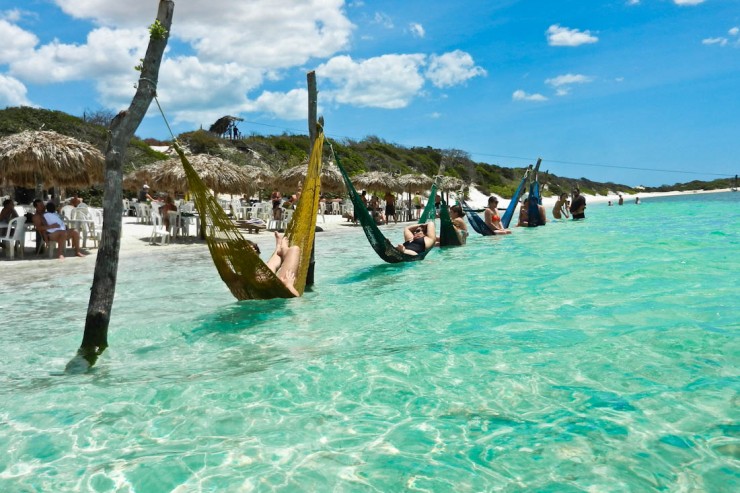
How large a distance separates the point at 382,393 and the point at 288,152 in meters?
32.4

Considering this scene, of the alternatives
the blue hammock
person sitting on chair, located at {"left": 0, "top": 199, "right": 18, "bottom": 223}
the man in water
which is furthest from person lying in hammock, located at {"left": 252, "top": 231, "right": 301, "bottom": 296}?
the man in water

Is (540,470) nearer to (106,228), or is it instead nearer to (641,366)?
(641,366)

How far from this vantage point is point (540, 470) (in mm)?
2082

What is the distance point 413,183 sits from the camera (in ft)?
69.5

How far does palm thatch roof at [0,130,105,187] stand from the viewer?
8.48 metres

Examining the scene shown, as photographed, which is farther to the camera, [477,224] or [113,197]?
[477,224]

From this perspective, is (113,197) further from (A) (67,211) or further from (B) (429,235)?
(A) (67,211)

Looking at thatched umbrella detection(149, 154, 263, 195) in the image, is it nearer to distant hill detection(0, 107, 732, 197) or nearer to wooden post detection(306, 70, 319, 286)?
distant hill detection(0, 107, 732, 197)

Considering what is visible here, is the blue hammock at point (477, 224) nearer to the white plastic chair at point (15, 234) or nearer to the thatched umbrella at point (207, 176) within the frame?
the thatched umbrella at point (207, 176)

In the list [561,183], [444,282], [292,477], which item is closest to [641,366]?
[292,477]

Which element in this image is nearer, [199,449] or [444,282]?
[199,449]

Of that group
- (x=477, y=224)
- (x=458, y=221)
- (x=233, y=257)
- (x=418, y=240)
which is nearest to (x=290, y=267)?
(x=233, y=257)

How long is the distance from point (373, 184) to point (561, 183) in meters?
44.7

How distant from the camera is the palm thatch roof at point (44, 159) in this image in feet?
27.8
